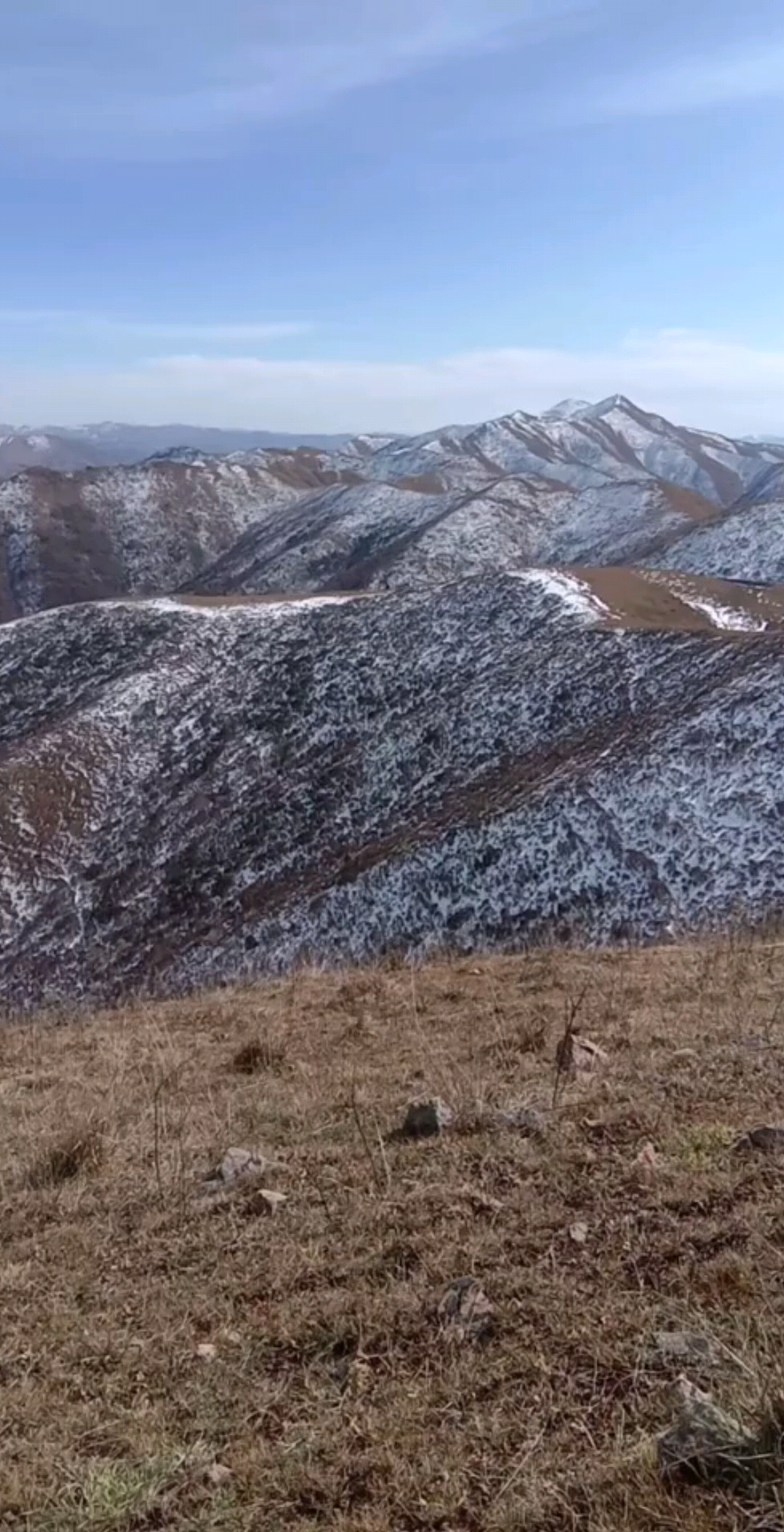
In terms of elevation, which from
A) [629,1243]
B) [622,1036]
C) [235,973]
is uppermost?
[629,1243]

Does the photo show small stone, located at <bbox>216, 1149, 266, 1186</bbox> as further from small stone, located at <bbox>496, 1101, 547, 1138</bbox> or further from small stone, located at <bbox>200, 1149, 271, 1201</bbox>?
small stone, located at <bbox>496, 1101, 547, 1138</bbox>

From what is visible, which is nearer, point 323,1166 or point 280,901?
point 323,1166

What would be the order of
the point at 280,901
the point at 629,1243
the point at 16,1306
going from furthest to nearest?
1. the point at 280,901
2. the point at 16,1306
3. the point at 629,1243

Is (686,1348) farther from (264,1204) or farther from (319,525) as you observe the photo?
(319,525)

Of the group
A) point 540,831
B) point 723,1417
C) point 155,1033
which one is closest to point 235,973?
point 540,831

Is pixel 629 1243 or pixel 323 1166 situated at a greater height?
pixel 629 1243

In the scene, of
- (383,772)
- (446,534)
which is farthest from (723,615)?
(446,534)

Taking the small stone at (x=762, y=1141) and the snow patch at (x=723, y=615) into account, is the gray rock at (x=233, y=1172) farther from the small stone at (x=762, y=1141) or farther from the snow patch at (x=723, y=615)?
the snow patch at (x=723, y=615)

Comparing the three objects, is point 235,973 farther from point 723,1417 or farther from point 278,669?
point 723,1417

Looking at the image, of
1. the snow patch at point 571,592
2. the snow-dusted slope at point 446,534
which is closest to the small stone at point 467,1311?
the snow patch at point 571,592
